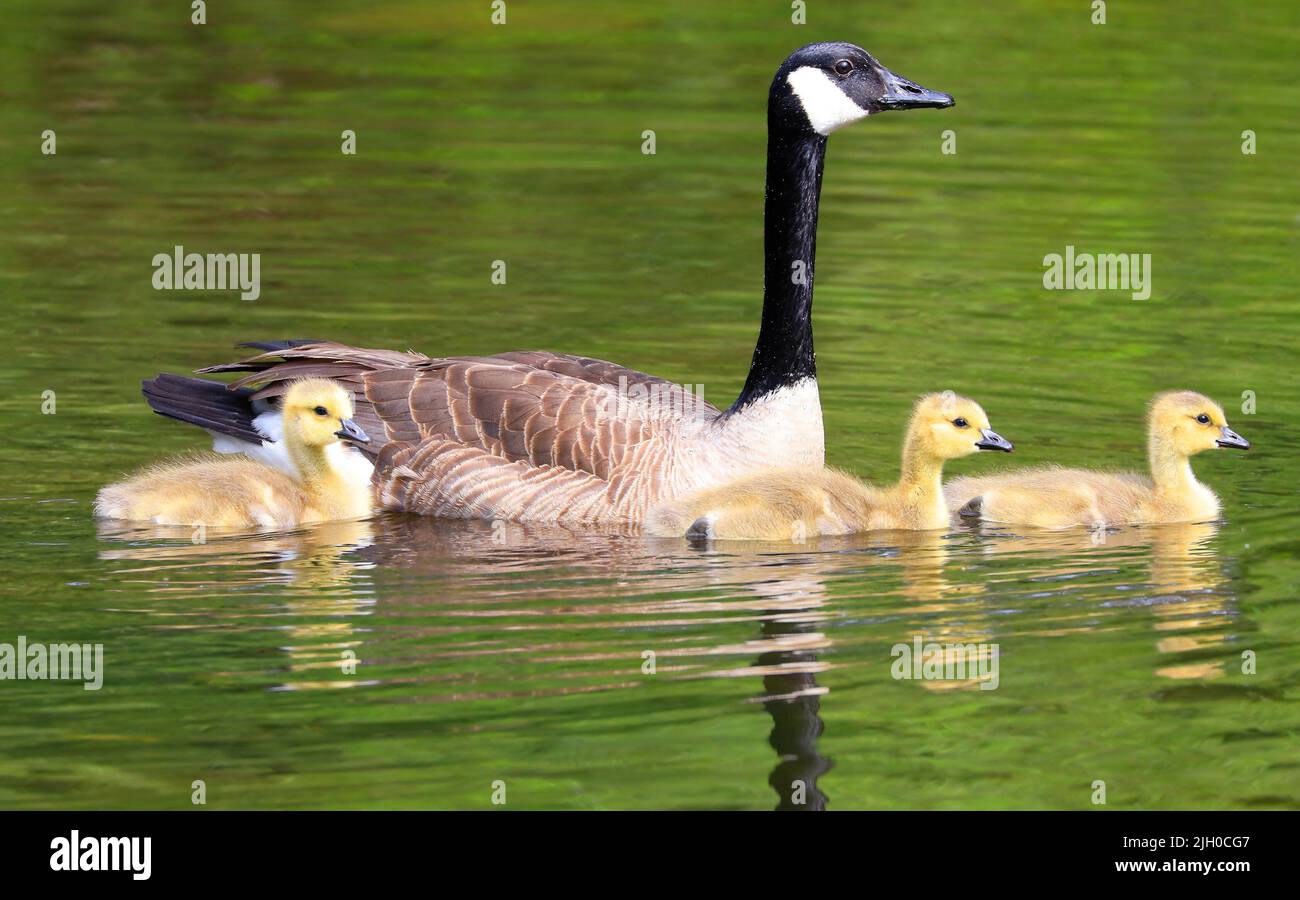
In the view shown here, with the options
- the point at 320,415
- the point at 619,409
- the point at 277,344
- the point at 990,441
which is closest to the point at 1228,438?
the point at 990,441

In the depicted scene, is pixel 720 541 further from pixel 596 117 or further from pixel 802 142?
pixel 596 117

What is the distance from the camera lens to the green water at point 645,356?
8344 millimetres

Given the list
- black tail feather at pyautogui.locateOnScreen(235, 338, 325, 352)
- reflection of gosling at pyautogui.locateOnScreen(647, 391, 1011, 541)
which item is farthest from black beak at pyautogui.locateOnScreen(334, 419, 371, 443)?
reflection of gosling at pyautogui.locateOnScreen(647, 391, 1011, 541)

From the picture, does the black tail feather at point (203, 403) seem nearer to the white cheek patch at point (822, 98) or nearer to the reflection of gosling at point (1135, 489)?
the white cheek patch at point (822, 98)

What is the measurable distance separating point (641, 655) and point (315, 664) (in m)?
1.35

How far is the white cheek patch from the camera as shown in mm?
11367

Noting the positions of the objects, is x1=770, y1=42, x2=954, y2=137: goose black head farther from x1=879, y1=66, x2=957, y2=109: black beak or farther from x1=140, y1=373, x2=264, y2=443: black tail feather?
x1=140, y1=373, x2=264, y2=443: black tail feather

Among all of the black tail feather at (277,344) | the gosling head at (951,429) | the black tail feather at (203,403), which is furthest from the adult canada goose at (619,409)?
the gosling head at (951,429)

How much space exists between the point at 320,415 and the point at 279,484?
0.41 m

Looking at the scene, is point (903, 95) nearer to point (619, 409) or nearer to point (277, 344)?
point (619, 409)

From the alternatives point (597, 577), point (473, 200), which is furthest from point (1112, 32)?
point (597, 577)

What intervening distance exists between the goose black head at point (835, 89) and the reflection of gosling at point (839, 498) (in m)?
1.58

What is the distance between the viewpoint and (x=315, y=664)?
898 cm

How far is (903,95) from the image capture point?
37.7 feet
